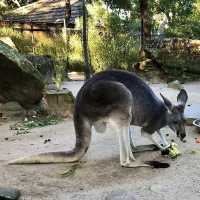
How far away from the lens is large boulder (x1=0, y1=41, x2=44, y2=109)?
810 cm

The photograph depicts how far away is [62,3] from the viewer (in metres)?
26.0

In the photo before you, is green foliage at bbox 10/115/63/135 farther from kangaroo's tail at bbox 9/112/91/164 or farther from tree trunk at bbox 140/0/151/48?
tree trunk at bbox 140/0/151/48

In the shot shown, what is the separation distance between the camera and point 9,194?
4.20m

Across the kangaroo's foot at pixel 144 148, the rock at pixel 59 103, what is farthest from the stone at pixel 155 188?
the rock at pixel 59 103

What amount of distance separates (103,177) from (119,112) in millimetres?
646

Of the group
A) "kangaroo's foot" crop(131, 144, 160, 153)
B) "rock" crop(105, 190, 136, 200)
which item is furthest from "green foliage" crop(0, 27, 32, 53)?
"rock" crop(105, 190, 136, 200)

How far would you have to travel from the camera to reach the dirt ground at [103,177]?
4398 millimetres

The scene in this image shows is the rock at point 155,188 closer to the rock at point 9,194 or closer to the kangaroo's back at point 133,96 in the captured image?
the kangaroo's back at point 133,96

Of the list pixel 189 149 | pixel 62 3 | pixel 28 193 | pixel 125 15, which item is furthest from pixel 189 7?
pixel 28 193

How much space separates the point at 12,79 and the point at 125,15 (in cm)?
1372

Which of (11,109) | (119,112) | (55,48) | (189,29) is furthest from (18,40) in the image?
(119,112)

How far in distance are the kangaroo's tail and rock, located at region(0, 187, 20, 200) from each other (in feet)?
2.72

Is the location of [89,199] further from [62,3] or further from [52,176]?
[62,3]

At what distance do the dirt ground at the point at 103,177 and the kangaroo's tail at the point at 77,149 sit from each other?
0.28 ft
